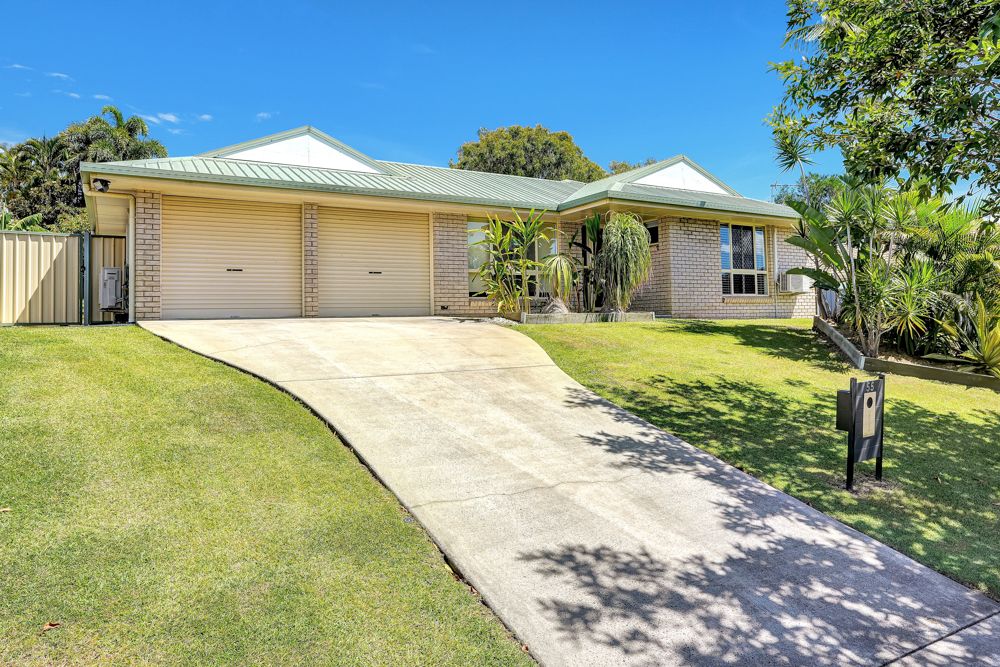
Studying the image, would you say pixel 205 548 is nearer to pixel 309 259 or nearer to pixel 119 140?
pixel 309 259

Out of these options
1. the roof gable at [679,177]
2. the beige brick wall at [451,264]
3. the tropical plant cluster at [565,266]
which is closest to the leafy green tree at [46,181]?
the beige brick wall at [451,264]

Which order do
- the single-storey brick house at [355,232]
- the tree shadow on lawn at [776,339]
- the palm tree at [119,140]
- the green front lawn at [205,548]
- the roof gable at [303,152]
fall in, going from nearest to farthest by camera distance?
the green front lawn at [205,548] < the tree shadow on lawn at [776,339] < the single-storey brick house at [355,232] < the roof gable at [303,152] < the palm tree at [119,140]

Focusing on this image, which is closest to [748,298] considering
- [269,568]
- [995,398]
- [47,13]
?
[995,398]

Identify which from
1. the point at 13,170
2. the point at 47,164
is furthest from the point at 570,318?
the point at 13,170

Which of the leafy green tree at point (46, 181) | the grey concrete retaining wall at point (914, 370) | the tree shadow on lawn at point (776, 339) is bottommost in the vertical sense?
the grey concrete retaining wall at point (914, 370)

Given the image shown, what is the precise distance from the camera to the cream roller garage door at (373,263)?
46.7 feet

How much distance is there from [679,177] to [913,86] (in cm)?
1423

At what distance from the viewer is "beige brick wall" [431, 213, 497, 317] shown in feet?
49.4

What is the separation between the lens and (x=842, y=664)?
271 centimetres

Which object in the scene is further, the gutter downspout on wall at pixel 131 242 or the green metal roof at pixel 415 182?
the green metal roof at pixel 415 182

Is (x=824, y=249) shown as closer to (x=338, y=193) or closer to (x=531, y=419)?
(x=531, y=419)

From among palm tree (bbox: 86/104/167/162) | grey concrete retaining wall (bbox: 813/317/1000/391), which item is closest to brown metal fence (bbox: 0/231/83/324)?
grey concrete retaining wall (bbox: 813/317/1000/391)

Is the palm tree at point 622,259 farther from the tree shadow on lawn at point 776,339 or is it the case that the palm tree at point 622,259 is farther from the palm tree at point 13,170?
the palm tree at point 13,170

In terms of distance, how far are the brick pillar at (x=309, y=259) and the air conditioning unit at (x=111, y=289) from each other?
4161 millimetres
